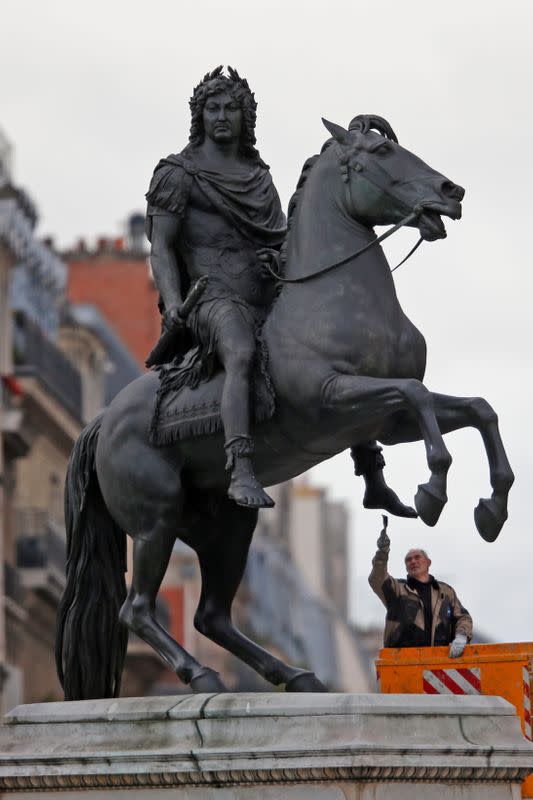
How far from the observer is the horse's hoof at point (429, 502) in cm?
1241

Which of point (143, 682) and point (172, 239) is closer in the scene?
point (172, 239)

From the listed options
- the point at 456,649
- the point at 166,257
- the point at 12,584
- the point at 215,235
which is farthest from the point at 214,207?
the point at 12,584

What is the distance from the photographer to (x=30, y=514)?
46.0 meters

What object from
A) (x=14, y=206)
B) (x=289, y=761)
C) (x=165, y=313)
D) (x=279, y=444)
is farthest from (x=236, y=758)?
(x=14, y=206)

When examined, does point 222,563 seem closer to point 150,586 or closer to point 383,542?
point 150,586

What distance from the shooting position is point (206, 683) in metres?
12.9

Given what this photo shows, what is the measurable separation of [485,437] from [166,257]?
194 centimetres

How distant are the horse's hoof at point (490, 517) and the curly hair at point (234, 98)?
2.38 m

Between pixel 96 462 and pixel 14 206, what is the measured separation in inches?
1272

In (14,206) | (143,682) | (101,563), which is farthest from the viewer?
(143,682)

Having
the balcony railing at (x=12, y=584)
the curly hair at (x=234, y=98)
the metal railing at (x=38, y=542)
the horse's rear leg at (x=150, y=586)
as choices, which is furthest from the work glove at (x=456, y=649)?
the metal railing at (x=38, y=542)

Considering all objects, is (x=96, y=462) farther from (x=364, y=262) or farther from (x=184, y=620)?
(x=184, y=620)

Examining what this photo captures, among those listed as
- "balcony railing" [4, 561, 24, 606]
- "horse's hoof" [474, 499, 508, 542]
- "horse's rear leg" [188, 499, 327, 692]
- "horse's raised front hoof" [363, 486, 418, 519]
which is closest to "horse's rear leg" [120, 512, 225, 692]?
"horse's rear leg" [188, 499, 327, 692]

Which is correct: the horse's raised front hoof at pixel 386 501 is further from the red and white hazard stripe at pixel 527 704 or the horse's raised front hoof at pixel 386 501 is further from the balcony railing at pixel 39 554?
the balcony railing at pixel 39 554
